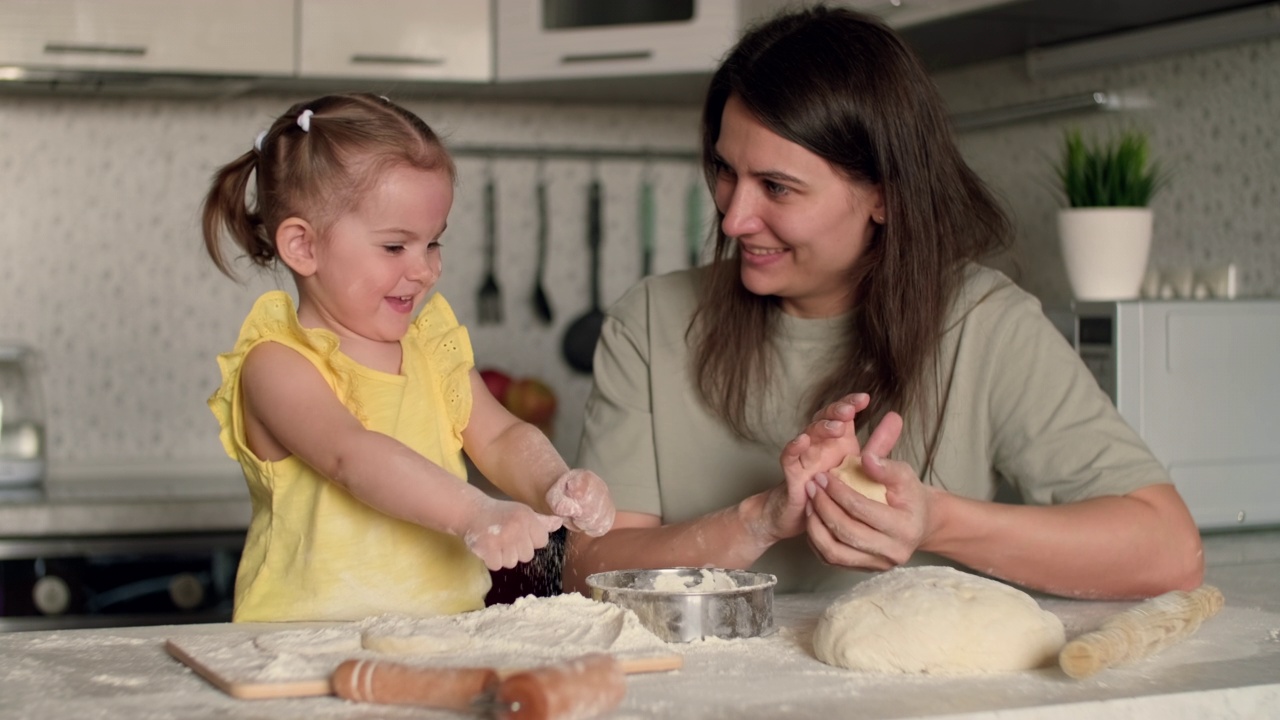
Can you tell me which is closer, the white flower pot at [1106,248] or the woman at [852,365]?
the woman at [852,365]

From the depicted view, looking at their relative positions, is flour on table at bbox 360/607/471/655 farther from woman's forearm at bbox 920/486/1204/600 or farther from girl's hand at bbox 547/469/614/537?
woman's forearm at bbox 920/486/1204/600

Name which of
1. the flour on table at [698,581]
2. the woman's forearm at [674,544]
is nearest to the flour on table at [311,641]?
the flour on table at [698,581]

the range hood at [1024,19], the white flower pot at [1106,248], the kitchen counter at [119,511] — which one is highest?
the range hood at [1024,19]

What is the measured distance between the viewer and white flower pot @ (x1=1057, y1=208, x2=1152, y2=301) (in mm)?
1895

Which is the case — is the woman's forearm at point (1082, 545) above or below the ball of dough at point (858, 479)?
below

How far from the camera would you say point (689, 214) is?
297 cm

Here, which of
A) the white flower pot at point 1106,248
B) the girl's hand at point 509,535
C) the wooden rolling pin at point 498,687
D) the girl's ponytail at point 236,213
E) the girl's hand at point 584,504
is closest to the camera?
the wooden rolling pin at point 498,687

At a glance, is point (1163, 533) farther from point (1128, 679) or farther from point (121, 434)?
point (121, 434)

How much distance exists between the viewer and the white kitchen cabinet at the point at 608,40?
2.44m

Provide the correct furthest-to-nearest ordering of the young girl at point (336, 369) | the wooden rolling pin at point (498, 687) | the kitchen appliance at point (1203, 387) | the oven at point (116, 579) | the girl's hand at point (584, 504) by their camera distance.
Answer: the oven at point (116, 579) → the kitchen appliance at point (1203, 387) → the young girl at point (336, 369) → the girl's hand at point (584, 504) → the wooden rolling pin at point (498, 687)

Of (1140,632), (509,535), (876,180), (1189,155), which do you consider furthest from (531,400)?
(1140,632)

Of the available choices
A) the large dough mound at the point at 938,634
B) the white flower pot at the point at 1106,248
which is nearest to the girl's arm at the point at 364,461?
the large dough mound at the point at 938,634

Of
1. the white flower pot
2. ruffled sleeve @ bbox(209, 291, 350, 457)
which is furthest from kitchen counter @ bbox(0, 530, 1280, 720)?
the white flower pot

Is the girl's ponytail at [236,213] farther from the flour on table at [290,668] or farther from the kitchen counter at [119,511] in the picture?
the kitchen counter at [119,511]
